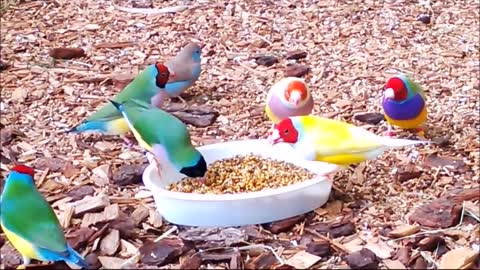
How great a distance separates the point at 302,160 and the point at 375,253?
0.48 meters

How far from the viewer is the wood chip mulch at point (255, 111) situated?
2717 millimetres

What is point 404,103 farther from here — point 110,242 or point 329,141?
point 110,242

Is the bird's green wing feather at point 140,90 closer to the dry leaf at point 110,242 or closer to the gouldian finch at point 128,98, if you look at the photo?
the gouldian finch at point 128,98

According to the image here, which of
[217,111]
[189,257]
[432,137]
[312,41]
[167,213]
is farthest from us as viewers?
[312,41]

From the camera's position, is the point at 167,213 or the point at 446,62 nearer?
the point at 167,213

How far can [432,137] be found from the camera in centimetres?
350

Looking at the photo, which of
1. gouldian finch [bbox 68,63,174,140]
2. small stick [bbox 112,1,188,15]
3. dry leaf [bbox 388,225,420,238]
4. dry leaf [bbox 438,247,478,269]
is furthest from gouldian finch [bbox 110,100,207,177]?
small stick [bbox 112,1,188,15]

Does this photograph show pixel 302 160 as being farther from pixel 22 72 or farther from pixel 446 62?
pixel 22 72

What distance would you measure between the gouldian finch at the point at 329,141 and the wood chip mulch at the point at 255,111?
187 mm

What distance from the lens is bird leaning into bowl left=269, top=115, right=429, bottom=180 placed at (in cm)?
287

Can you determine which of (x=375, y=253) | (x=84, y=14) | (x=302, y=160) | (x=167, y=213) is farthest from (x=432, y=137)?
(x=84, y=14)

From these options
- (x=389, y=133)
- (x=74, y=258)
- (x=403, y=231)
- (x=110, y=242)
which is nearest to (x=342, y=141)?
(x=403, y=231)

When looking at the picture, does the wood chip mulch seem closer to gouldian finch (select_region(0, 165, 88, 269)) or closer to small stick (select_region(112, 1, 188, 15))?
small stick (select_region(112, 1, 188, 15))

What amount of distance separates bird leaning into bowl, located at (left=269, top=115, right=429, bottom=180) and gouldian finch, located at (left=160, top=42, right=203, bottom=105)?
40.3 inches
